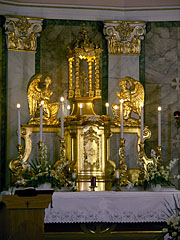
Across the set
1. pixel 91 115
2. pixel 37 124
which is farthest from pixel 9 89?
pixel 91 115

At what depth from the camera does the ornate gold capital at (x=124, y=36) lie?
40.5 feet

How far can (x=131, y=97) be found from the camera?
1184cm

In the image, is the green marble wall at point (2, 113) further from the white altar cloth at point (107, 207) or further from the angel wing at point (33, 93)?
the white altar cloth at point (107, 207)

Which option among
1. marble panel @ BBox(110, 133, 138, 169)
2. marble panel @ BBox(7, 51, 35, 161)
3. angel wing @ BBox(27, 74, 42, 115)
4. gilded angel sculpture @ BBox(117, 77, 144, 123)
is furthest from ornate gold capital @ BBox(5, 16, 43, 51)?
marble panel @ BBox(110, 133, 138, 169)

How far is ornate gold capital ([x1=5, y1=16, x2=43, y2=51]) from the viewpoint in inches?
469

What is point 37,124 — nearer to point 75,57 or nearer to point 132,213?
point 75,57

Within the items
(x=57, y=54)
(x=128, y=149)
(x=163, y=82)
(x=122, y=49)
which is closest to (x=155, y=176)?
(x=128, y=149)

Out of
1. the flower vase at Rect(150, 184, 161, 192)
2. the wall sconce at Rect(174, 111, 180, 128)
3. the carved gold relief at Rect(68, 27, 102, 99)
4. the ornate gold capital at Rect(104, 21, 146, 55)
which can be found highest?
the ornate gold capital at Rect(104, 21, 146, 55)

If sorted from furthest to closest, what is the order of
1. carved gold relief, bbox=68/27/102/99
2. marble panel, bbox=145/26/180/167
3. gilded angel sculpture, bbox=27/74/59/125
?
Answer: marble panel, bbox=145/26/180/167 → gilded angel sculpture, bbox=27/74/59/125 → carved gold relief, bbox=68/27/102/99

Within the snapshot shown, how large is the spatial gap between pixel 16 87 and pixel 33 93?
20.4 inches

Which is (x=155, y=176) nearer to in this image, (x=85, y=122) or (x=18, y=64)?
(x=85, y=122)

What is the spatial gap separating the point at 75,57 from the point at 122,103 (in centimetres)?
132

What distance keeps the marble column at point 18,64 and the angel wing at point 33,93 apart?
237 millimetres

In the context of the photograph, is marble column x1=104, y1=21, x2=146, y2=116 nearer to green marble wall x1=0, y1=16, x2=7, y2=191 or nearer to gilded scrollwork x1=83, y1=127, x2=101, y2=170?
gilded scrollwork x1=83, y1=127, x2=101, y2=170
